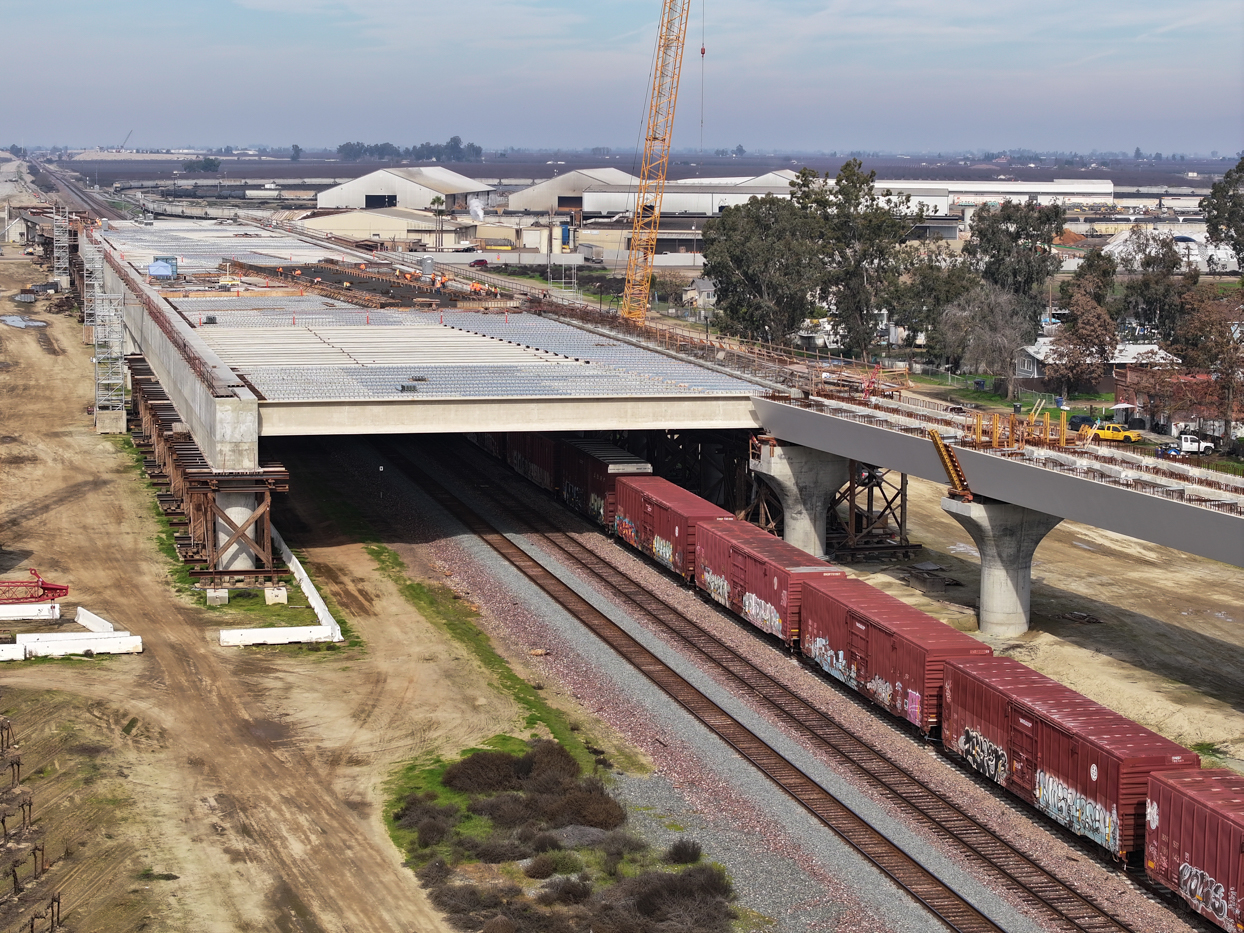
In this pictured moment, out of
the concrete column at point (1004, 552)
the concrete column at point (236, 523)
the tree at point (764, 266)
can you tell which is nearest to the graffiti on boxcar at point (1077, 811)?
the concrete column at point (1004, 552)

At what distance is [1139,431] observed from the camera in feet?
298

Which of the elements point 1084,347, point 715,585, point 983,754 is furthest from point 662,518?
point 1084,347

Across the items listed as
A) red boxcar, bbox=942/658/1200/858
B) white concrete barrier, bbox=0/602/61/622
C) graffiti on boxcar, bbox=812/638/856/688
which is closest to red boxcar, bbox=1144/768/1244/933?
red boxcar, bbox=942/658/1200/858

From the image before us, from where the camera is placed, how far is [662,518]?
55.6 meters

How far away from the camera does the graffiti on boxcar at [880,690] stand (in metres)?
39.0

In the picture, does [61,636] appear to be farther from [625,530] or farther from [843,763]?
[843,763]

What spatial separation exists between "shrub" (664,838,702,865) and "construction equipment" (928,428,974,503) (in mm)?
21166

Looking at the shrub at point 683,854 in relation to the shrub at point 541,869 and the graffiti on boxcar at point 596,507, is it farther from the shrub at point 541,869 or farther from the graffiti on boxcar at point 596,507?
the graffiti on boxcar at point 596,507

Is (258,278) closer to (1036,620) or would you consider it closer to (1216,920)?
(1036,620)

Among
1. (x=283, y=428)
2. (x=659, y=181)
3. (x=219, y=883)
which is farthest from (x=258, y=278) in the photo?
(x=219, y=883)

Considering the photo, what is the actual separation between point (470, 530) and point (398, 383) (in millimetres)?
7129

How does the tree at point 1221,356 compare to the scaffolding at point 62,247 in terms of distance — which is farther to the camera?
the scaffolding at point 62,247

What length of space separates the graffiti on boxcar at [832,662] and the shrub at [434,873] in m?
14.7

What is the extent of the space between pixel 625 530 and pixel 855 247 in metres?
57.7
